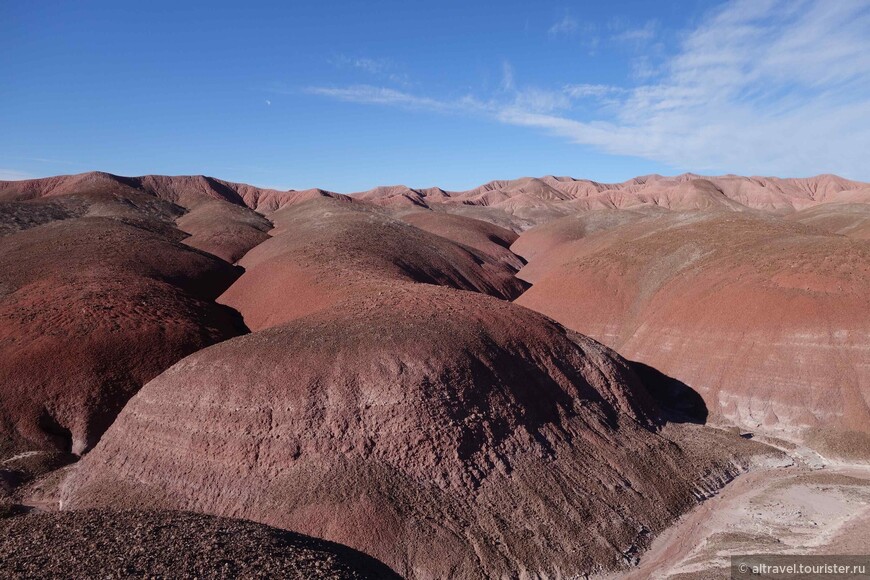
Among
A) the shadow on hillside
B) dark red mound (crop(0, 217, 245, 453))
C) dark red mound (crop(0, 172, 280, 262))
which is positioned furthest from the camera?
dark red mound (crop(0, 172, 280, 262))

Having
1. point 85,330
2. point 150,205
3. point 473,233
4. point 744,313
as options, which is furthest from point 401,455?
point 150,205

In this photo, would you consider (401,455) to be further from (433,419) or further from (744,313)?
(744,313)

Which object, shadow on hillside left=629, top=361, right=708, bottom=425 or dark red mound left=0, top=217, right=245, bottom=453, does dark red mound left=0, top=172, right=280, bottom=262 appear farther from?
shadow on hillside left=629, top=361, right=708, bottom=425

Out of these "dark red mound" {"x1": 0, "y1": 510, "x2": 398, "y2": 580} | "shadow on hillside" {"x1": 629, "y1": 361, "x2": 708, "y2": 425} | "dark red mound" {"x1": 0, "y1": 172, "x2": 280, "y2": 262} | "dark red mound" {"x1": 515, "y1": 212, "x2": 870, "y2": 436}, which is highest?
"dark red mound" {"x1": 0, "y1": 172, "x2": 280, "y2": 262}

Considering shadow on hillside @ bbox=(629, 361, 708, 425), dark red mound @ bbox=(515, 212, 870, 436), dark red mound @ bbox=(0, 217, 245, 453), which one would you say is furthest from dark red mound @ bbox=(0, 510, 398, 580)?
dark red mound @ bbox=(515, 212, 870, 436)

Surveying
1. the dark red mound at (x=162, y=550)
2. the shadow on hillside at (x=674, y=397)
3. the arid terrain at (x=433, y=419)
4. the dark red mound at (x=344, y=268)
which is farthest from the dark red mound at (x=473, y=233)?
the dark red mound at (x=162, y=550)

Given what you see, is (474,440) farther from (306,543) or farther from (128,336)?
(128,336)

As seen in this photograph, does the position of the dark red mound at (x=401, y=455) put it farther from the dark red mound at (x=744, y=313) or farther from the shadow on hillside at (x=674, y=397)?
the dark red mound at (x=744, y=313)
